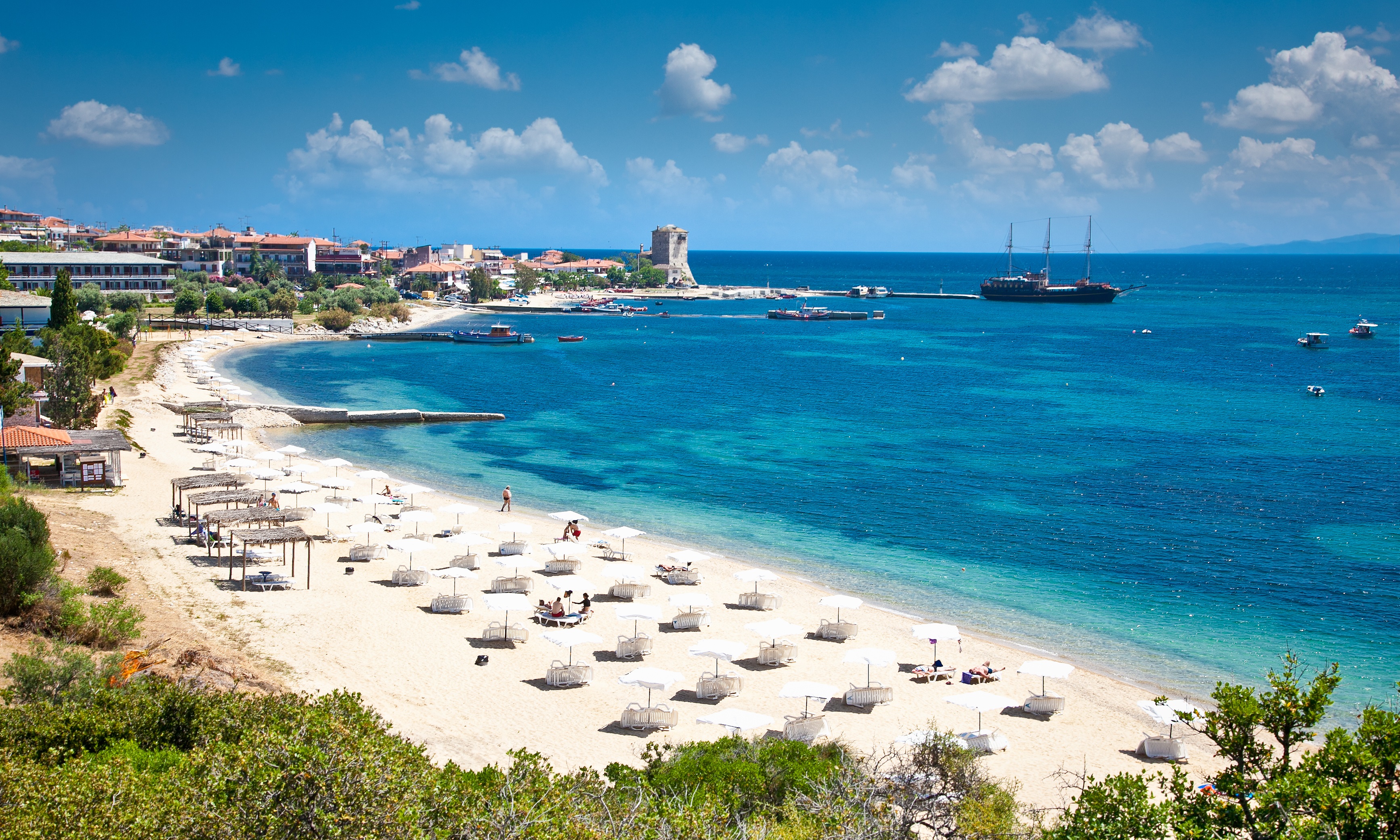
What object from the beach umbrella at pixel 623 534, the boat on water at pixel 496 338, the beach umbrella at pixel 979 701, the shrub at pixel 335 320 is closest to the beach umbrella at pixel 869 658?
the beach umbrella at pixel 979 701

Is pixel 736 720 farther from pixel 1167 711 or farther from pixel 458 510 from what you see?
pixel 458 510

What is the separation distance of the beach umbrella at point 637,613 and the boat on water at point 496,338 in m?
76.2

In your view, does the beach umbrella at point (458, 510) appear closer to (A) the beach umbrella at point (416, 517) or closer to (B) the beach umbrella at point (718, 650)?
(A) the beach umbrella at point (416, 517)

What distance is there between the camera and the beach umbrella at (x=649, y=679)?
1731 cm

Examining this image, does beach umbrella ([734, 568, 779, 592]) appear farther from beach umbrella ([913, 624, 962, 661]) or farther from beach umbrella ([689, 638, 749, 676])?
beach umbrella ([913, 624, 962, 661])

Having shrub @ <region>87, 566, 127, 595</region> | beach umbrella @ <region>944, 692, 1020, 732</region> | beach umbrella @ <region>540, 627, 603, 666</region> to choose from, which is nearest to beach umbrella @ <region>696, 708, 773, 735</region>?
beach umbrella @ <region>944, 692, 1020, 732</region>

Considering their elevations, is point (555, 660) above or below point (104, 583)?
below

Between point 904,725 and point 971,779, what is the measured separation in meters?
5.28

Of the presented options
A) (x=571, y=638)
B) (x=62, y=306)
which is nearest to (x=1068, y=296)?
(x=62, y=306)

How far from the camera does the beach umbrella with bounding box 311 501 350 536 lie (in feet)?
94.2

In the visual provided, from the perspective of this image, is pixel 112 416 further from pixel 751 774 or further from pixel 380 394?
pixel 751 774

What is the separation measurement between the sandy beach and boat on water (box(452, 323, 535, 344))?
6818 cm

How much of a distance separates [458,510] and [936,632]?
15766 mm

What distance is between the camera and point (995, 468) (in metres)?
41.3
